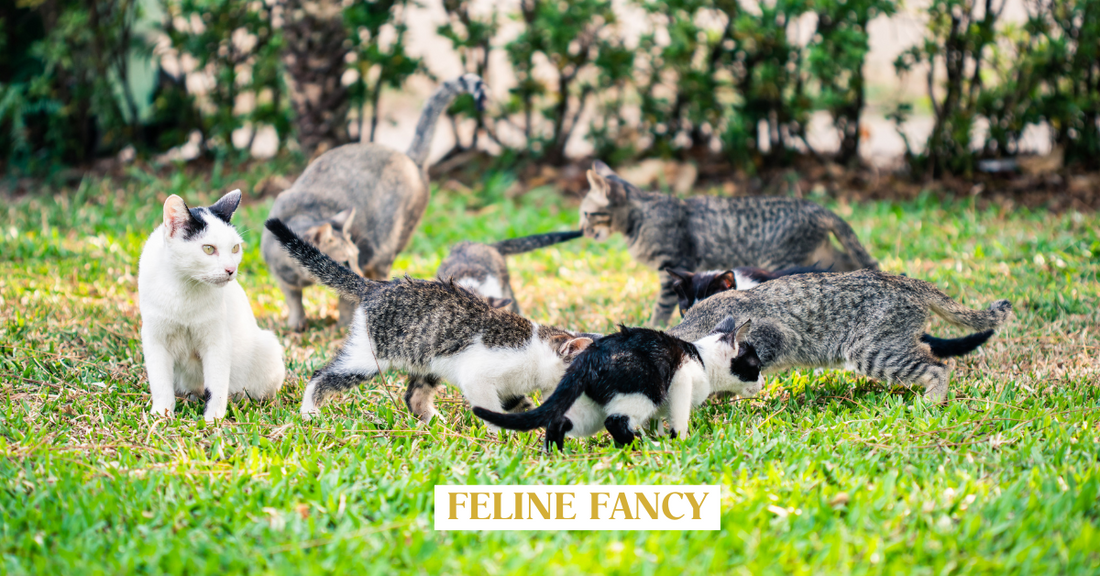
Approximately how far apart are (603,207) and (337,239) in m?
2.05

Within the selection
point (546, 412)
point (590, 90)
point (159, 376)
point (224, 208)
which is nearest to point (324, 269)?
point (224, 208)

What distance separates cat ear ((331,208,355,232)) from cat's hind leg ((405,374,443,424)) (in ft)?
6.39

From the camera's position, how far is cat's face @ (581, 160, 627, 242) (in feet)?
20.3

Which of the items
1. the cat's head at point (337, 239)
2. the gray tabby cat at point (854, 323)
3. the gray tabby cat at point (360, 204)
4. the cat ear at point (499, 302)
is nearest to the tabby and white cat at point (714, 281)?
the gray tabby cat at point (854, 323)

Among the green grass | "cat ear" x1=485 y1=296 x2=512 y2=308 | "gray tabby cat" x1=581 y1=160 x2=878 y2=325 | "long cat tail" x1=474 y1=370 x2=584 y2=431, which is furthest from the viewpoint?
"gray tabby cat" x1=581 y1=160 x2=878 y2=325

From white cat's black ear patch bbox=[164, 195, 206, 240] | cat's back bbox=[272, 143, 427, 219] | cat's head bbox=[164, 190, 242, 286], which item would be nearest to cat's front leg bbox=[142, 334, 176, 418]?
cat's head bbox=[164, 190, 242, 286]

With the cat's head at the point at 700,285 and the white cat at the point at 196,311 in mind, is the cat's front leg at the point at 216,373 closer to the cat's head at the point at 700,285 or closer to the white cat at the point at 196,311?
the white cat at the point at 196,311

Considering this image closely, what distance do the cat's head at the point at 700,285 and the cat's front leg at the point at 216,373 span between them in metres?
2.62

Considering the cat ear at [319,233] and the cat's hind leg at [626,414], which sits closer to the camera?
the cat's hind leg at [626,414]

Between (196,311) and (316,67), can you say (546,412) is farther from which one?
(316,67)

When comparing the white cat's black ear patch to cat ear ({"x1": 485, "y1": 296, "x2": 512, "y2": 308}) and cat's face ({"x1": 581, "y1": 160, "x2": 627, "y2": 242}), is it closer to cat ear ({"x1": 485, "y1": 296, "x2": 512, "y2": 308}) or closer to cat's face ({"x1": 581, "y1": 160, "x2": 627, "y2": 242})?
cat ear ({"x1": 485, "y1": 296, "x2": 512, "y2": 308})

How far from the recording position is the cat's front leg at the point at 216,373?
12.3 ft

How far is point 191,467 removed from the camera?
3.19 metres

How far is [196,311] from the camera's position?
12.0 ft
